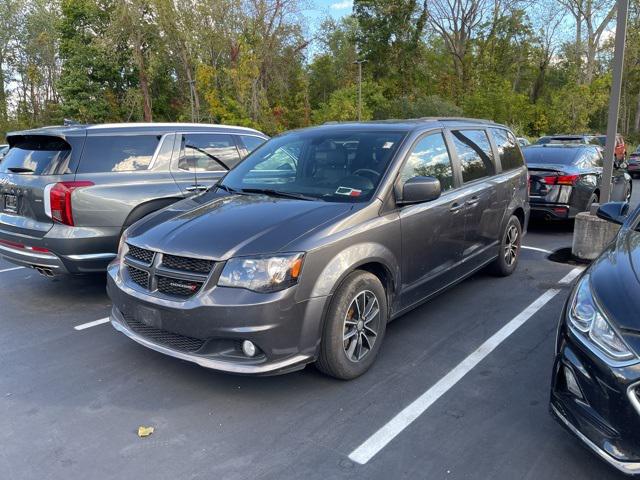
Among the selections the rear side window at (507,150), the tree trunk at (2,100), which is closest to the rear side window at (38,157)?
the rear side window at (507,150)

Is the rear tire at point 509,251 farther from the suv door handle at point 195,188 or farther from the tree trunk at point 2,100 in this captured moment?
the tree trunk at point 2,100

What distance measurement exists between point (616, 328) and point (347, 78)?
52.5 m

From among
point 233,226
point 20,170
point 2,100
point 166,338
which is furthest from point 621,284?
point 2,100

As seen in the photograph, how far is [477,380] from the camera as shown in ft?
12.0

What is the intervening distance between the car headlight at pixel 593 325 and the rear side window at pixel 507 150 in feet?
10.6

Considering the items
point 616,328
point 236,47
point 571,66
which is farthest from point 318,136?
point 571,66

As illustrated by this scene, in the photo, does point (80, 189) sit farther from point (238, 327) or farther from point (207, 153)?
point (238, 327)

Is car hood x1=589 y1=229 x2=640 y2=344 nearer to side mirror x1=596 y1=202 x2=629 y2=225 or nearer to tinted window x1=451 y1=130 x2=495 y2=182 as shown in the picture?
side mirror x1=596 y1=202 x2=629 y2=225

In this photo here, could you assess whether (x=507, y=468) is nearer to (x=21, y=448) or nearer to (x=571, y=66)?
(x=21, y=448)

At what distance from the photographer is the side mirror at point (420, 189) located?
381 cm

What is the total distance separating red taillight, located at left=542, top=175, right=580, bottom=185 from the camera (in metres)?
8.30

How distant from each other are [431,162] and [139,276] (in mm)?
2544

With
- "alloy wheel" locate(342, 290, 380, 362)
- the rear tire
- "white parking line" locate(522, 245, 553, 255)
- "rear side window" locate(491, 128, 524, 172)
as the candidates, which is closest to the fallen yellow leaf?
"alloy wheel" locate(342, 290, 380, 362)

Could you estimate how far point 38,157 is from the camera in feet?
17.1
